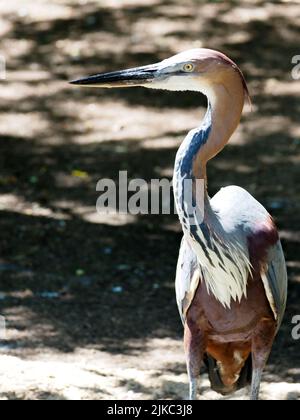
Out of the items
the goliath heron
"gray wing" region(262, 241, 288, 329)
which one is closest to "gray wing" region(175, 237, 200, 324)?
the goliath heron

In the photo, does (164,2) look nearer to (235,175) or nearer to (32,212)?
(235,175)

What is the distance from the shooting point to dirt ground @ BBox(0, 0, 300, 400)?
805 cm

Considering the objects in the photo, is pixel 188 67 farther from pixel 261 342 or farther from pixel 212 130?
pixel 261 342

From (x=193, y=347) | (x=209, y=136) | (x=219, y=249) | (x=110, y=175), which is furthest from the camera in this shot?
(x=110, y=175)

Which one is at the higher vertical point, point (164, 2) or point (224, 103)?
point (164, 2)

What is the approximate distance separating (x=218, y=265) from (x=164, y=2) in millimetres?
9369

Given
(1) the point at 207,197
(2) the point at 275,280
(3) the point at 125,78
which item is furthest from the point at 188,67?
(2) the point at 275,280

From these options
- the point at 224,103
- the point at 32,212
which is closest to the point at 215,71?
the point at 224,103

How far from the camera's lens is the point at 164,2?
14.7 m

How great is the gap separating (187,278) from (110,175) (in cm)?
481

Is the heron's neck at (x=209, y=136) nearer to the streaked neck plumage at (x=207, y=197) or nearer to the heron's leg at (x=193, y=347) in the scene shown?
the streaked neck plumage at (x=207, y=197)

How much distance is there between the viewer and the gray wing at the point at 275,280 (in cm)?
604

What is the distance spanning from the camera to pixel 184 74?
564 cm

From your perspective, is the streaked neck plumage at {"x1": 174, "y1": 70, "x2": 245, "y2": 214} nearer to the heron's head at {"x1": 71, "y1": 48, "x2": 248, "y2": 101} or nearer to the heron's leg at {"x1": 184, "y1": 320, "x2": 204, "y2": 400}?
the heron's head at {"x1": 71, "y1": 48, "x2": 248, "y2": 101}
